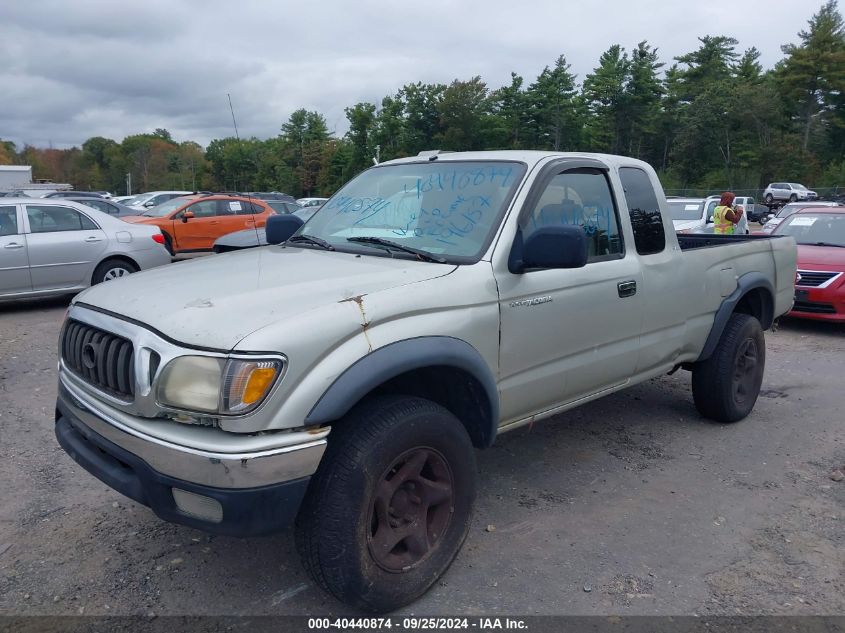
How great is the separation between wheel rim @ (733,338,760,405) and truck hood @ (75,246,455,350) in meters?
3.09

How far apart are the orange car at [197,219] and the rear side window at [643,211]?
11.2 metres

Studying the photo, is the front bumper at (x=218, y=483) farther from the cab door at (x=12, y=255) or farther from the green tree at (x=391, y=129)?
the green tree at (x=391, y=129)

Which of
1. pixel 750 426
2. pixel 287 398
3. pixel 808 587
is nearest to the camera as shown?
pixel 287 398

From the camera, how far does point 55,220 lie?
9547 mm

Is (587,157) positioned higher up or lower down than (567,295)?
higher up

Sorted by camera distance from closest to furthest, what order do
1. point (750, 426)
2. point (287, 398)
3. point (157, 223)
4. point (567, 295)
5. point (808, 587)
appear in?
point (287, 398) < point (808, 587) < point (567, 295) < point (750, 426) < point (157, 223)

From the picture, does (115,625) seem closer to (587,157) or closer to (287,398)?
(287,398)

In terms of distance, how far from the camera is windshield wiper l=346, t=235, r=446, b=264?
3.35m

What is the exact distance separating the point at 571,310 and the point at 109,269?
8010 millimetres

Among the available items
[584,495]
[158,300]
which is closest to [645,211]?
[584,495]

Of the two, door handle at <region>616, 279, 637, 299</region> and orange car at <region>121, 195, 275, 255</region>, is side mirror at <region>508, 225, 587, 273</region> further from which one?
orange car at <region>121, 195, 275, 255</region>

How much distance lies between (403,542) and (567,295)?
60.1 inches

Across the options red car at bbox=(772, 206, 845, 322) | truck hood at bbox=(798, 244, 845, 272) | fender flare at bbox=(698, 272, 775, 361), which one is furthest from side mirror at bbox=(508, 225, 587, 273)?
truck hood at bbox=(798, 244, 845, 272)

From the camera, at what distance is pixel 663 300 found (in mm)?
4418
